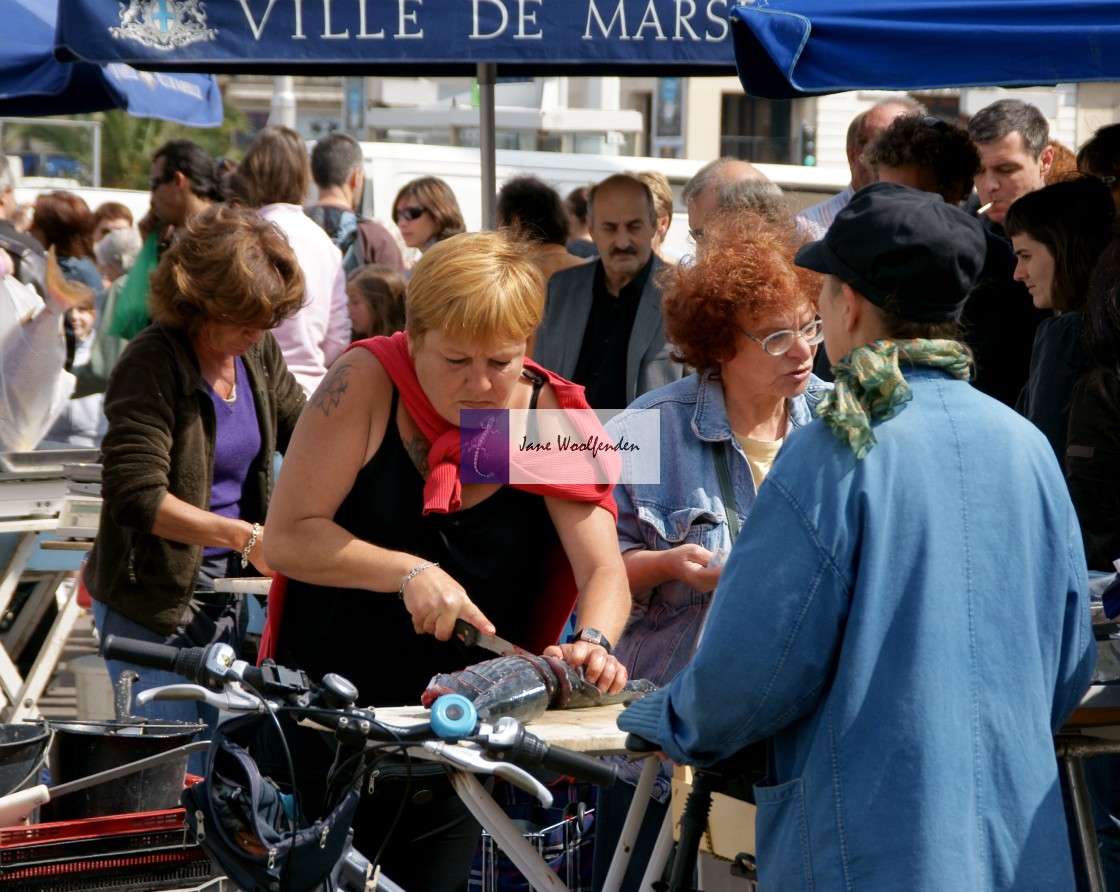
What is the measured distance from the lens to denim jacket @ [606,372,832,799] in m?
3.25

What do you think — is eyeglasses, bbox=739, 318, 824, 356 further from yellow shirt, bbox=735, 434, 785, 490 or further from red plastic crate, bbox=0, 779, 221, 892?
red plastic crate, bbox=0, 779, 221, 892

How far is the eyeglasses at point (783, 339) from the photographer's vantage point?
3.32 metres

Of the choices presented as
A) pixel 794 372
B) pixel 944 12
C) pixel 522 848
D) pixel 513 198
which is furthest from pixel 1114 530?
pixel 513 198

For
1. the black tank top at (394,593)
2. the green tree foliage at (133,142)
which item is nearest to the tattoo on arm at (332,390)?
the black tank top at (394,593)

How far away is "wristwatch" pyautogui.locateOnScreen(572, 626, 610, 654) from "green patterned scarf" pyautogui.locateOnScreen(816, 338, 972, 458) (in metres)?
0.80

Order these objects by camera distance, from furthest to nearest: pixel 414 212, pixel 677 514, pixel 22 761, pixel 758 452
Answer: pixel 414 212, pixel 758 452, pixel 677 514, pixel 22 761

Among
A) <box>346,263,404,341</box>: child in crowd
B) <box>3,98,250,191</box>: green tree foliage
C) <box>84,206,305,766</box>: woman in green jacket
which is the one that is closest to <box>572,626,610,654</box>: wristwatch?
<box>84,206,305,766</box>: woman in green jacket

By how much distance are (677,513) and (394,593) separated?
74 cm

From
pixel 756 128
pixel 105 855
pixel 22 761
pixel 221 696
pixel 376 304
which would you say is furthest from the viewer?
pixel 756 128

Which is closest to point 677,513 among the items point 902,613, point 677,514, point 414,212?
point 677,514

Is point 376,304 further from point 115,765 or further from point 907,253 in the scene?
point 907,253

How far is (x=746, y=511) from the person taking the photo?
3.29 m

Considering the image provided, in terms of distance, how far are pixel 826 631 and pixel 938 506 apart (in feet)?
0.79

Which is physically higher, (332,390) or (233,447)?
(332,390)
